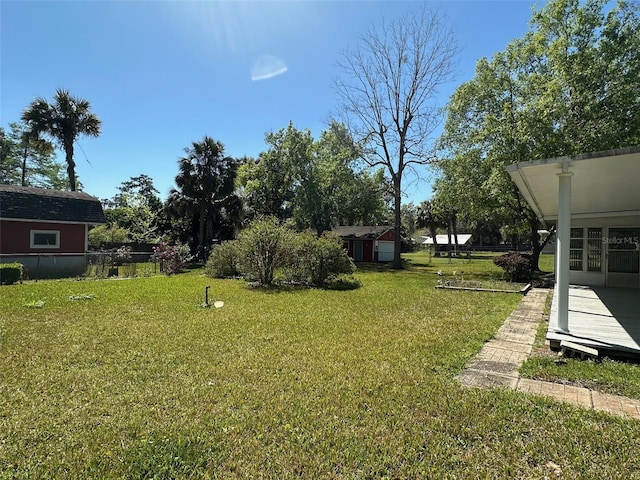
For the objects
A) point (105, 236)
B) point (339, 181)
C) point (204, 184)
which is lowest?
point (105, 236)

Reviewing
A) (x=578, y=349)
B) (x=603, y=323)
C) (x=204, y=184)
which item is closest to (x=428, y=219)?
(x=204, y=184)

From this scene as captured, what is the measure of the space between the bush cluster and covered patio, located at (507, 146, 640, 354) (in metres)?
6.83

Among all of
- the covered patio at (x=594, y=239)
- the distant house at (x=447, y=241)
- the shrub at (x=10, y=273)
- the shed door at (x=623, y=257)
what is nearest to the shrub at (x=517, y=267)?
the covered patio at (x=594, y=239)

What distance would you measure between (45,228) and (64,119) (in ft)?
31.5

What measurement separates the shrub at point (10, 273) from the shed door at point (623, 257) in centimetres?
1992

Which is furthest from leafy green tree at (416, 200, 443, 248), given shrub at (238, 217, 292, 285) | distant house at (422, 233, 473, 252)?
shrub at (238, 217, 292, 285)

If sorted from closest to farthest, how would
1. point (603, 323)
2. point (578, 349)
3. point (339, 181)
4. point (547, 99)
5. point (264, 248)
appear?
1. point (578, 349)
2. point (603, 323)
3. point (264, 248)
4. point (547, 99)
5. point (339, 181)

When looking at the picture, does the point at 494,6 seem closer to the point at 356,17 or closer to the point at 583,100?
the point at 356,17

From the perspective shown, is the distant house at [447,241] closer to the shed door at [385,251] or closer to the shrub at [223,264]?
the shed door at [385,251]

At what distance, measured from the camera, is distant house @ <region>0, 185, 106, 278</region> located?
15086 millimetres

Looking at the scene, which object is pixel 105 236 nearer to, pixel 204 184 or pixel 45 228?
pixel 204 184

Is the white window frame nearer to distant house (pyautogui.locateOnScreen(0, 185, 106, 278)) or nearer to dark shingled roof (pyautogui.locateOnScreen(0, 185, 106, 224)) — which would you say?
distant house (pyautogui.locateOnScreen(0, 185, 106, 278))

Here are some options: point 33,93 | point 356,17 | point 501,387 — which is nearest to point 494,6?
point 356,17

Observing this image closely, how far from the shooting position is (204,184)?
81.6 ft
